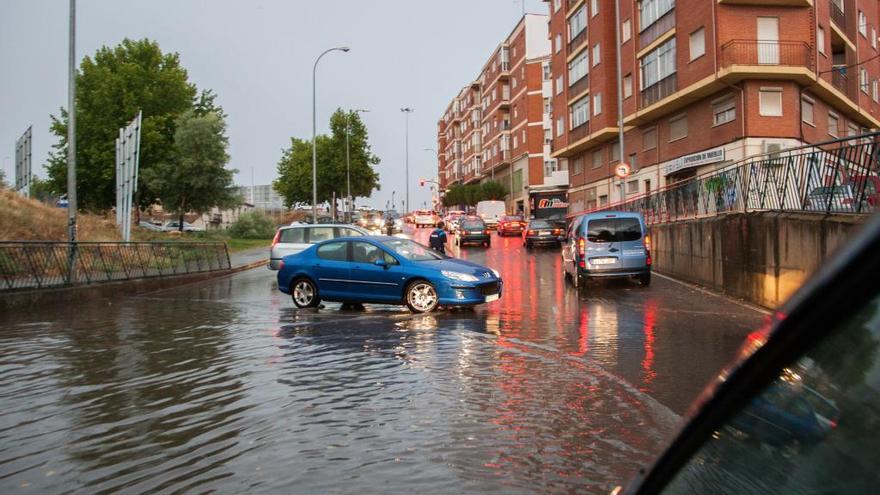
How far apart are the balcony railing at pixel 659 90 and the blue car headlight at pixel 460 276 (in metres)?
24.7

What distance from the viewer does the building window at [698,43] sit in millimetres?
31578

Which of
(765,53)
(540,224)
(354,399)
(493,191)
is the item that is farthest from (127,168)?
(493,191)

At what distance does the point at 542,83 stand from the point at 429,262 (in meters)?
59.7

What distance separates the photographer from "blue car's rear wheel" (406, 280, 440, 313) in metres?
13.0

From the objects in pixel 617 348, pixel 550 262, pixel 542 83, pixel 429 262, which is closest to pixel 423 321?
pixel 429 262

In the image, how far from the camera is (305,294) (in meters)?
14.4

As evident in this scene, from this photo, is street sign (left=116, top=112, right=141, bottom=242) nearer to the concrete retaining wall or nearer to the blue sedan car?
the blue sedan car

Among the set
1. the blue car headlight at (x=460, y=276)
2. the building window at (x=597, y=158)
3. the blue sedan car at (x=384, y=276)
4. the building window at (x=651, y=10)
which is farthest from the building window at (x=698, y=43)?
the blue car headlight at (x=460, y=276)

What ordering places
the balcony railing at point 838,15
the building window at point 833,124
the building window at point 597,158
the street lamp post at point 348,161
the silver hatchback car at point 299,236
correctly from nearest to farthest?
1. the silver hatchback car at point 299,236
2. the building window at point 833,124
3. the balcony railing at point 838,15
4. the building window at point 597,158
5. the street lamp post at point 348,161

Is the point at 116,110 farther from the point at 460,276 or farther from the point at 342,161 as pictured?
the point at 460,276

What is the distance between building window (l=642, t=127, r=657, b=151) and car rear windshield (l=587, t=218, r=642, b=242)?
22.8m

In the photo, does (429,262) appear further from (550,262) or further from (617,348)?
(550,262)

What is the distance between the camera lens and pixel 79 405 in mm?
6395

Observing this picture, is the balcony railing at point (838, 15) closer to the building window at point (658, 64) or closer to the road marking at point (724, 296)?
the building window at point (658, 64)
